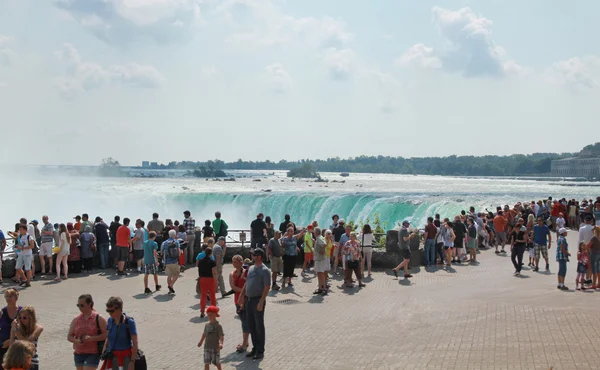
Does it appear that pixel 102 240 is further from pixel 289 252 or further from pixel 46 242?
pixel 289 252

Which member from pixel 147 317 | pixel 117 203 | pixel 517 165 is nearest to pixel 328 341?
pixel 147 317

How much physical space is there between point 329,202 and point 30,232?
1181 inches

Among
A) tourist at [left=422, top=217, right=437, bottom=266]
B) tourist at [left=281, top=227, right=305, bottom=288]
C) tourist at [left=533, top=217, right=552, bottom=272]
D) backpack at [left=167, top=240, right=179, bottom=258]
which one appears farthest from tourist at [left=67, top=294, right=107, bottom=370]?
tourist at [left=422, top=217, right=437, bottom=266]

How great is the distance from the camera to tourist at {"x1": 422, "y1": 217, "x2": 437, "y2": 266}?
1700 cm

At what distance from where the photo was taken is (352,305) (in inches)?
486

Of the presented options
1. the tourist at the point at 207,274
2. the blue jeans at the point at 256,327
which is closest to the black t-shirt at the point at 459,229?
the tourist at the point at 207,274

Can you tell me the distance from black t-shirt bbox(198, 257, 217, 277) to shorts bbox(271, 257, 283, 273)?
3.16m

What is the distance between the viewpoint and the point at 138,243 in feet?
51.2

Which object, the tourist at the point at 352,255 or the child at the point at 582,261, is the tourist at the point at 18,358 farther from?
the child at the point at 582,261

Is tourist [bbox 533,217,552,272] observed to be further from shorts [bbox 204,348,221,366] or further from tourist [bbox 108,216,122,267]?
tourist [bbox 108,216,122,267]

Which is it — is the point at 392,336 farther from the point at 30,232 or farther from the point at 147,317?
the point at 30,232

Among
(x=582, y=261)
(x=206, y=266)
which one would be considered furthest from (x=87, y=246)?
(x=582, y=261)

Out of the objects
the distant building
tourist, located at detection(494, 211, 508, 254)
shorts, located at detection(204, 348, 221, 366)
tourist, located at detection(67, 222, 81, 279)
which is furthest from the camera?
the distant building

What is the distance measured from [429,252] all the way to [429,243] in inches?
12.3
